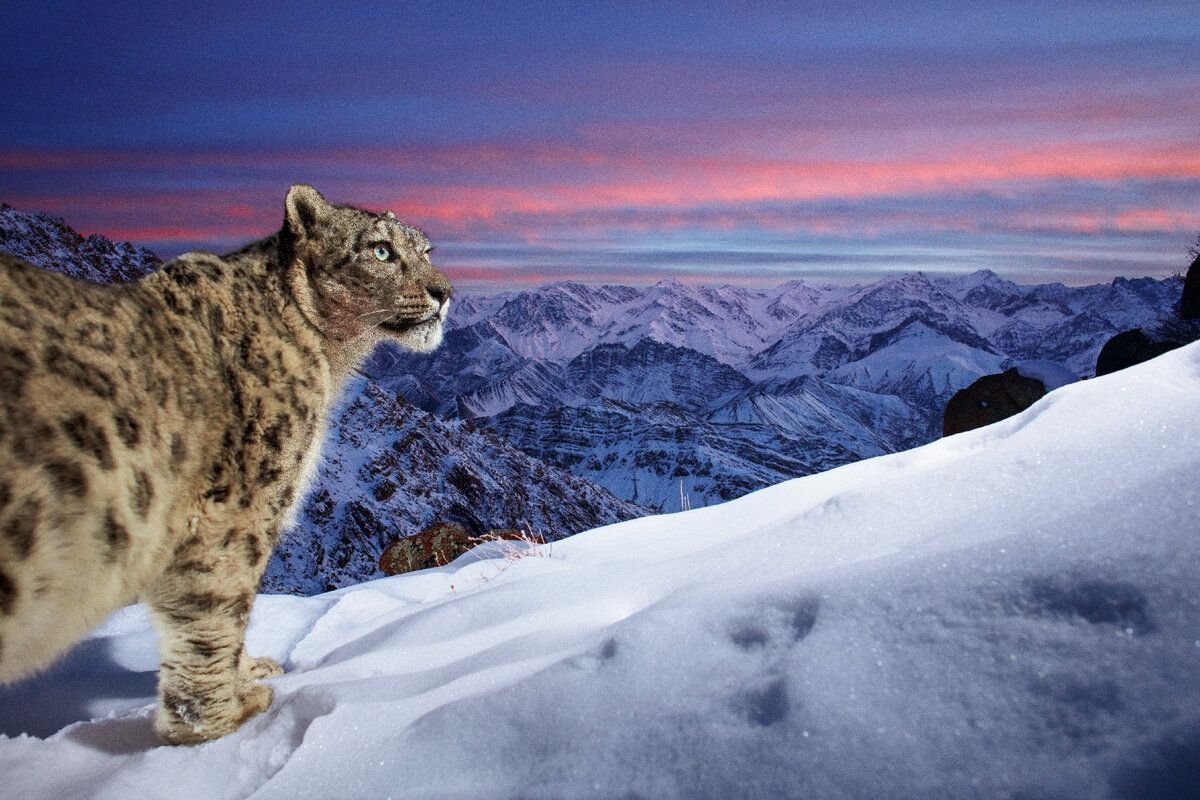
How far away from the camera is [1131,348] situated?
2875cm

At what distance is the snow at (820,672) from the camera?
2576 mm

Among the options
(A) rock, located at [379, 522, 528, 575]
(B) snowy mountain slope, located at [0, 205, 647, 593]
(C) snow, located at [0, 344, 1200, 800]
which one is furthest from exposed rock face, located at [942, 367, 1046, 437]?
(B) snowy mountain slope, located at [0, 205, 647, 593]

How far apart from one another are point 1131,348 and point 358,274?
32.0 meters

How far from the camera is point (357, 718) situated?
430 cm

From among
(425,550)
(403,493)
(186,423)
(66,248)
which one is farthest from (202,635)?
(66,248)

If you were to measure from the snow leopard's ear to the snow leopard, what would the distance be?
1cm

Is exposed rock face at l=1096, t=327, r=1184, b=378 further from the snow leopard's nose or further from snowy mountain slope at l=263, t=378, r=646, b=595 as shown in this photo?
snowy mountain slope at l=263, t=378, r=646, b=595

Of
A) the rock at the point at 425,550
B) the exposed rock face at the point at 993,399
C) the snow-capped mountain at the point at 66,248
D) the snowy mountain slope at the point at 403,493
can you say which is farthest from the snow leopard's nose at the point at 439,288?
the snow-capped mountain at the point at 66,248

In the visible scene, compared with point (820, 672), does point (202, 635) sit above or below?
below

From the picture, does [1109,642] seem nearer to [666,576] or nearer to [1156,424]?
[1156,424]

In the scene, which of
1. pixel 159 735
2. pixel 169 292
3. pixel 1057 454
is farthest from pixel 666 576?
pixel 169 292

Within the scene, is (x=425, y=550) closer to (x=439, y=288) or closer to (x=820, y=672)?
(x=439, y=288)

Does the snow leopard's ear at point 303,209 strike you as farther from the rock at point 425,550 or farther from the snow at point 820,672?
the rock at point 425,550

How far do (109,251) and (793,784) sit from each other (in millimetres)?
201376
